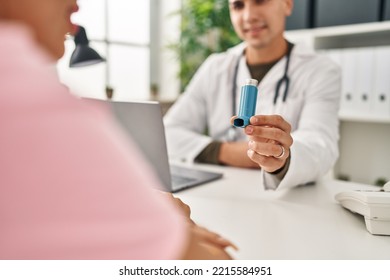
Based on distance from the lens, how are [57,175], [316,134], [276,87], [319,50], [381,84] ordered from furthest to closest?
[319,50] < [381,84] < [276,87] < [316,134] < [57,175]

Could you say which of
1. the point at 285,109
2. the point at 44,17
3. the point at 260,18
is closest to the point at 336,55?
the point at 260,18

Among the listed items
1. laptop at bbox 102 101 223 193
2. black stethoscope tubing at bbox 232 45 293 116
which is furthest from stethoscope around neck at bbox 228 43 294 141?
laptop at bbox 102 101 223 193

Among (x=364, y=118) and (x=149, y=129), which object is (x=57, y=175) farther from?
(x=364, y=118)

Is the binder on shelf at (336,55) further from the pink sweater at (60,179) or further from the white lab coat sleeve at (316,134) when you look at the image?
the pink sweater at (60,179)

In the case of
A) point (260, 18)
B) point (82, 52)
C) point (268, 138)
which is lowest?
point (268, 138)

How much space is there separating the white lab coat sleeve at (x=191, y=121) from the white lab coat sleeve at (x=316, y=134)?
0.83 feet

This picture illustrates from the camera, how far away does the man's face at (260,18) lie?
0.89 metres

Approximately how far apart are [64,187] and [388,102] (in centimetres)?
99

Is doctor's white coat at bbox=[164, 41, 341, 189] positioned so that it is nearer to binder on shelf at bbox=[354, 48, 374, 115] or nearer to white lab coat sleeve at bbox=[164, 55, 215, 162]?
white lab coat sleeve at bbox=[164, 55, 215, 162]

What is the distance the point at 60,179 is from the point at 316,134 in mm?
585

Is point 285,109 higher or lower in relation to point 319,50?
lower

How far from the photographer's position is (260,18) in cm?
92

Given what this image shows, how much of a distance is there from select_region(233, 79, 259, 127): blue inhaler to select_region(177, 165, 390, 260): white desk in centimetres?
14
